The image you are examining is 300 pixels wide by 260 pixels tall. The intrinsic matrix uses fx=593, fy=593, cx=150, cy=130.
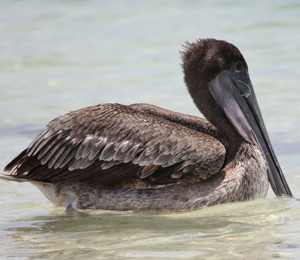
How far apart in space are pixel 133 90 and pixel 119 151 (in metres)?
4.88

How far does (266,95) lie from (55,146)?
15.8ft

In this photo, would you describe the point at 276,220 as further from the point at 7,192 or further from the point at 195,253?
the point at 7,192

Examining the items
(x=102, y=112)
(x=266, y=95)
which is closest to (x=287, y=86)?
(x=266, y=95)

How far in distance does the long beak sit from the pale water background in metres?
0.31

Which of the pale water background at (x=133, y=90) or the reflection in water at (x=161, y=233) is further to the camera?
the pale water background at (x=133, y=90)

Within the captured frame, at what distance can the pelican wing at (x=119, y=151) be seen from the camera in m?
4.92

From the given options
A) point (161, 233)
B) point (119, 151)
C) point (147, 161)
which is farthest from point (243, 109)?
point (161, 233)

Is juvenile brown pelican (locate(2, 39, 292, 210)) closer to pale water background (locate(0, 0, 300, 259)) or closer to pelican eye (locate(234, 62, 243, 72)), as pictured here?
pelican eye (locate(234, 62, 243, 72))

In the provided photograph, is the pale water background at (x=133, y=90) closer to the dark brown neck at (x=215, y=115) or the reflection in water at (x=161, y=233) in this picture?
the reflection in water at (x=161, y=233)

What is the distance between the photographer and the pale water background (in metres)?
4.27

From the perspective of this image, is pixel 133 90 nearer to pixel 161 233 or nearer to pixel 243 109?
pixel 243 109

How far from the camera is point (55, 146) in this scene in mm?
5117

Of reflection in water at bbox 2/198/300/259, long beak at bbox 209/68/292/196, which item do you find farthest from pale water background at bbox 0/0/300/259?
long beak at bbox 209/68/292/196

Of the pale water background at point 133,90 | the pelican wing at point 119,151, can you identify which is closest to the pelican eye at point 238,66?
the pelican wing at point 119,151
